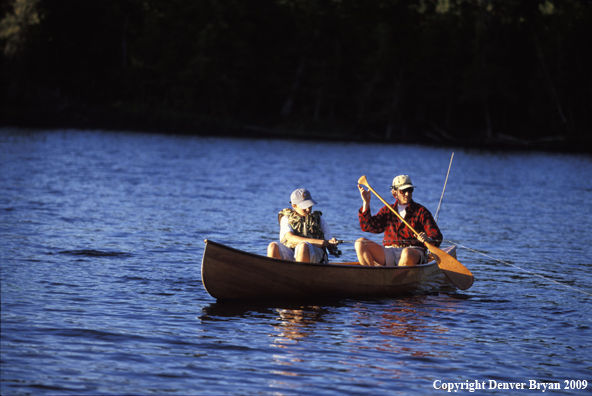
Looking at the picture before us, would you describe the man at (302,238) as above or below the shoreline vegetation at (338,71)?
below

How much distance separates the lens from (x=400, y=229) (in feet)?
31.1

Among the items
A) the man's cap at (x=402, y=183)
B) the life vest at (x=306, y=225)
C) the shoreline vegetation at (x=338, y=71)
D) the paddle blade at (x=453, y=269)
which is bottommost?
the paddle blade at (x=453, y=269)

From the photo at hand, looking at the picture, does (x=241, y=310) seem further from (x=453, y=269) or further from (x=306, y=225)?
(x=453, y=269)

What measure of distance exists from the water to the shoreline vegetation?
119ft

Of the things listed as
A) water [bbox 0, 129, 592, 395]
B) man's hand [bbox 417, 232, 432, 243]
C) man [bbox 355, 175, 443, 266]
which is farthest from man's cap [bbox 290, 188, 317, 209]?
man's hand [bbox 417, 232, 432, 243]

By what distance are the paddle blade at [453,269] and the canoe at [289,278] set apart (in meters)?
0.21

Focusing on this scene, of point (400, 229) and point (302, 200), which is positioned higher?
point (302, 200)

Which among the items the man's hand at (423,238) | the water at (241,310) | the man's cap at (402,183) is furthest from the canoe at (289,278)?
the man's cap at (402,183)

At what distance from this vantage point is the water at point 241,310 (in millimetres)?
6391

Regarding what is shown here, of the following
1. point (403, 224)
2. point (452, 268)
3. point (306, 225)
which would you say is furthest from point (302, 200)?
Result: point (452, 268)

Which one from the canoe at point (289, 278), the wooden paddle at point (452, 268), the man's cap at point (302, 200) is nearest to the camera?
the canoe at point (289, 278)

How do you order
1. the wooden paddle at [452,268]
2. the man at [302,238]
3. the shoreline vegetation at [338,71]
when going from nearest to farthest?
1. the man at [302,238]
2. the wooden paddle at [452,268]
3. the shoreline vegetation at [338,71]

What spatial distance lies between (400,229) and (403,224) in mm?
80

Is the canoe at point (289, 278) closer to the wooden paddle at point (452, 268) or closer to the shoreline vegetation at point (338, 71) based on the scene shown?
the wooden paddle at point (452, 268)
